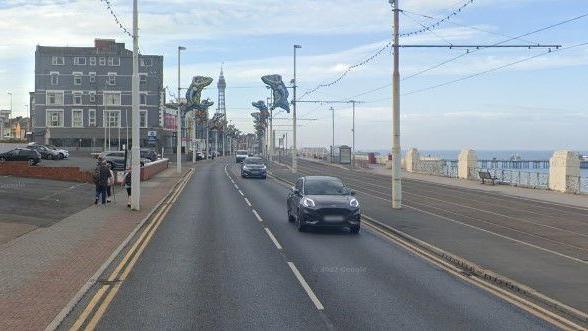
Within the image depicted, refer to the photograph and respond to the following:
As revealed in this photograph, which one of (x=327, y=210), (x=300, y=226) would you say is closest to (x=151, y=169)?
(x=300, y=226)

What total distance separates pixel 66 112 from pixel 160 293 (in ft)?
320

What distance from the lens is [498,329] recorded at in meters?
9.06

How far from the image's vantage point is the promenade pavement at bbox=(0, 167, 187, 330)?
9.62 m

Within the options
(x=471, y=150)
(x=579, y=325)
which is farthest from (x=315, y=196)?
(x=471, y=150)

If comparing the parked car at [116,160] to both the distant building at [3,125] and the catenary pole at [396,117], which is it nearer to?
the catenary pole at [396,117]

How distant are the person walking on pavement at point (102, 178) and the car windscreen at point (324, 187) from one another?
9112 mm

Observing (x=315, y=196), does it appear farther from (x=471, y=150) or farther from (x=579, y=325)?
(x=471, y=150)

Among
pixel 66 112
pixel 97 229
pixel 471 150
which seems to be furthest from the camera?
Result: pixel 66 112

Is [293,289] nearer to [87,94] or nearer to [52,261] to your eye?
[52,261]

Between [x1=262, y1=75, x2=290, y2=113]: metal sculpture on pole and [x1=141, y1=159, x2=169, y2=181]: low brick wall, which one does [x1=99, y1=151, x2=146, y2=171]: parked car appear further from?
[x1=262, y1=75, x2=290, y2=113]: metal sculpture on pole

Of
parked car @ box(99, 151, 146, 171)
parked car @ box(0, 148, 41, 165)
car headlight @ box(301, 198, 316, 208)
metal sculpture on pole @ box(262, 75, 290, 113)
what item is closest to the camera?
car headlight @ box(301, 198, 316, 208)

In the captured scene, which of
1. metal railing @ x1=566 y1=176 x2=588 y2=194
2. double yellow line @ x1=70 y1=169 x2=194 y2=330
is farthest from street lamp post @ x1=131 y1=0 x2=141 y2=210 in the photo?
metal railing @ x1=566 y1=176 x2=588 y2=194

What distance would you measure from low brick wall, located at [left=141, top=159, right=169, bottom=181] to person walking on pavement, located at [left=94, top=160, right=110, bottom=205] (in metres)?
19.1

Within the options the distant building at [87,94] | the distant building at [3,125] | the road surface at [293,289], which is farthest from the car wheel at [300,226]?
the distant building at [3,125]
